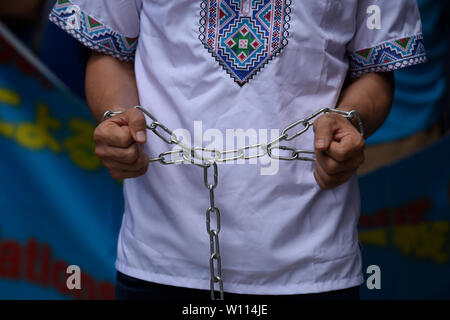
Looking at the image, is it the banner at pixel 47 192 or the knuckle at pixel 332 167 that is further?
the banner at pixel 47 192

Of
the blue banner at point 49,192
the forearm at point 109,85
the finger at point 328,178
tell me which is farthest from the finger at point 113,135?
the blue banner at point 49,192

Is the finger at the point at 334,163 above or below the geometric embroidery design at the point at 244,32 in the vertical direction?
below

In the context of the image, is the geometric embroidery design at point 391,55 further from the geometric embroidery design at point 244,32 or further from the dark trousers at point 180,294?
the dark trousers at point 180,294

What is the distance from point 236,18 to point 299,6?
0.36ft

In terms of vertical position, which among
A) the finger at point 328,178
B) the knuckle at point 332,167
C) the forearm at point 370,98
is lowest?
the finger at point 328,178

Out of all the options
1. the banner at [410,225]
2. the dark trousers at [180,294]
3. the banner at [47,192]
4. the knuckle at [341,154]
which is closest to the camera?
the knuckle at [341,154]

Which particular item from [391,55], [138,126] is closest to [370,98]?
[391,55]

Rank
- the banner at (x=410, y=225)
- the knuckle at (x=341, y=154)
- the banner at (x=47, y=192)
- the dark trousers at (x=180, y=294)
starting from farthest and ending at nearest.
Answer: the banner at (x=410, y=225) < the banner at (x=47, y=192) < the dark trousers at (x=180, y=294) < the knuckle at (x=341, y=154)

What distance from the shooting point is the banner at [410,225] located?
206cm

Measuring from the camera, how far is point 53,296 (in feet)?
5.68

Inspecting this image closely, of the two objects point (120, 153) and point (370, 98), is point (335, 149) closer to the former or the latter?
point (370, 98)

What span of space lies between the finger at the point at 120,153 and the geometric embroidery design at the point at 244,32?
0.70ft
